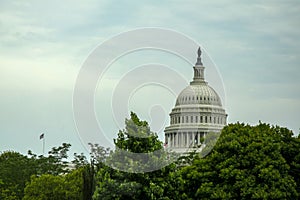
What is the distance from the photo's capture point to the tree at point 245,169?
50281 millimetres

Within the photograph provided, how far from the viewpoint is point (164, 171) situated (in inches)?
1572

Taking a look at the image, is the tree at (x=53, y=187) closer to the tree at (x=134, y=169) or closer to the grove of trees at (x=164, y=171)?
the grove of trees at (x=164, y=171)

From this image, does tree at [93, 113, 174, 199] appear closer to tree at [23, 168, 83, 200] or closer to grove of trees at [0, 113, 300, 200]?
grove of trees at [0, 113, 300, 200]

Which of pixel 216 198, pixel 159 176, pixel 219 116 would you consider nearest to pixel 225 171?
pixel 216 198

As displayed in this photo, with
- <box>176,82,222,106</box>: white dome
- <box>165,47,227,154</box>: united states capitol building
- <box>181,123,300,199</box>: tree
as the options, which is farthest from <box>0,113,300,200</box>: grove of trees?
<box>176,82,222,106</box>: white dome

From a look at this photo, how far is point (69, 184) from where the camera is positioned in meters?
60.1

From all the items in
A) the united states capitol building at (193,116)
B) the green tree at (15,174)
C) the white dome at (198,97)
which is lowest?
the green tree at (15,174)

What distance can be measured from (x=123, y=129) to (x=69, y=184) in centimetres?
2137

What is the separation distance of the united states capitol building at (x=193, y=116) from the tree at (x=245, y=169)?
91731 mm

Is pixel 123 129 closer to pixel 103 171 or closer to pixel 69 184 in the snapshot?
pixel 103 171

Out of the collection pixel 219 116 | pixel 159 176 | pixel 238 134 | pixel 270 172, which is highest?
pixel 219 116

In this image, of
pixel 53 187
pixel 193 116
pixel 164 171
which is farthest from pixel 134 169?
pixel 193 116

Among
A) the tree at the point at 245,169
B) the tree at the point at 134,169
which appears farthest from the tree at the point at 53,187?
the tree at the point at 134,169

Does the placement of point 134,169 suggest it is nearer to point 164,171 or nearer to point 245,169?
point 164,171
